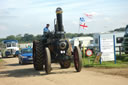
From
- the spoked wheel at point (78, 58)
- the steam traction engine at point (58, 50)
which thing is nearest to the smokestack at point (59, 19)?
the steam traction engine at point (58, 50)

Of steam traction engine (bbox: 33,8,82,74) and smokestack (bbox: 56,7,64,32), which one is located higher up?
smokestack (bbox: 56,7,64,32)

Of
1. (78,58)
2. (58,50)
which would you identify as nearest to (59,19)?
(58,50)

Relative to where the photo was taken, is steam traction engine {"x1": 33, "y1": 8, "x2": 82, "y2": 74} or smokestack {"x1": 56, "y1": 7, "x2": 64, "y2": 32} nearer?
steam traction engine {"x1": 33, "y1": 8, "x2": 82, "y2": 74}

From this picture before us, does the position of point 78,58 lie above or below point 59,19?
below

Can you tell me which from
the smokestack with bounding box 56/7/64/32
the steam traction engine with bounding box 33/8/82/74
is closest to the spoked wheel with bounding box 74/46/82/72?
the steam traction engine with bounding box 33/8/82/74

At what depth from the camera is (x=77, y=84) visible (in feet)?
28.9

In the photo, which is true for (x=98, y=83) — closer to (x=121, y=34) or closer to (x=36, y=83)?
(x=36, y=83)

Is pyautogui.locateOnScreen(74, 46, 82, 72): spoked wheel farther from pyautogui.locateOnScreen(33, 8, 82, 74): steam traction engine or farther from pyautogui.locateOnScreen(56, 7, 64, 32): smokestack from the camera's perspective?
pyautogui.locateOnScreen(56, 7, 64, 32): smokestack

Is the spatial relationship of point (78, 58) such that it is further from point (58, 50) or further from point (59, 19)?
point (59, 19)

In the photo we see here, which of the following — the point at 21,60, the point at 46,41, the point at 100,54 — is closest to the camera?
the point at 46,41

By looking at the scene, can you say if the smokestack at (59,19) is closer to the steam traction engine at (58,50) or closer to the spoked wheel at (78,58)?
the steam traction engine at (58,50)

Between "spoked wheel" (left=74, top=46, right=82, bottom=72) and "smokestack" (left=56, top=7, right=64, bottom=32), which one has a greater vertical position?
"smokestack" (left=56, top=7, right=64, bottom=32)

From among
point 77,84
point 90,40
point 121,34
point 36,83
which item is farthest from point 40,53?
point 90,40

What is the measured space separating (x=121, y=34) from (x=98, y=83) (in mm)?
22088
